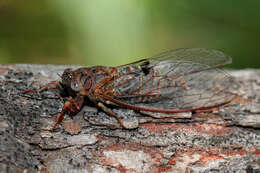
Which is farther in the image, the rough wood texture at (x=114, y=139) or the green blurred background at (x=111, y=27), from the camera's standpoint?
the green blurred background at (x=111, y=27)

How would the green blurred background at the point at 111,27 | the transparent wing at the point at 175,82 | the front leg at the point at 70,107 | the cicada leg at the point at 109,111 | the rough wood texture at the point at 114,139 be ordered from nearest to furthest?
the rough wood texture at the point at 114,139 → the front leg at the point at 70,107 → the cicada leg at the point at 109,111 → the transparent wing at the point at 175,82 → the green blurred background at the point at 111,27

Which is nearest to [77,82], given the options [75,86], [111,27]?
[75,86]

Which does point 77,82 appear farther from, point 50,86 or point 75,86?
point 50,86

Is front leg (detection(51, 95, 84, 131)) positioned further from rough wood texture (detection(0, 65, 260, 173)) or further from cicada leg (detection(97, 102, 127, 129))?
cicada leg (detection(97, 102, 127, 129))

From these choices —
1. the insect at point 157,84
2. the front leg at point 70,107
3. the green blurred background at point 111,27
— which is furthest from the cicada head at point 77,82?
the green blurred background at point 111,27

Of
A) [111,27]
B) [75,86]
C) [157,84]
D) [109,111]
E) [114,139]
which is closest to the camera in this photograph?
[114,139]

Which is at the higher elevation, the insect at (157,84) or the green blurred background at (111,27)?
the green blurred background at (111,27)

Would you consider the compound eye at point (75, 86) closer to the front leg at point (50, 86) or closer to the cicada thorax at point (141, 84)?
the front leg at point (50, 86)
